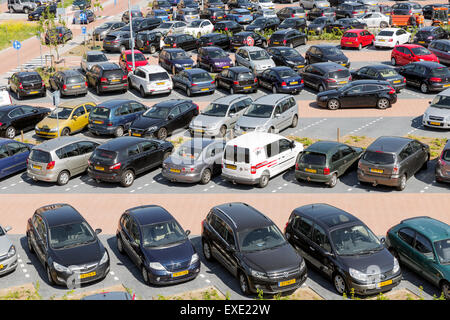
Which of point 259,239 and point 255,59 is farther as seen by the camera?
point 255,59

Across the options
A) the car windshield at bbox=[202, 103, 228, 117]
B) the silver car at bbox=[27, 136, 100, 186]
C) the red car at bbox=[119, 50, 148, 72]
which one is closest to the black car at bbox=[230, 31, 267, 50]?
the red car at bbox=[119, 50, 148, 72]

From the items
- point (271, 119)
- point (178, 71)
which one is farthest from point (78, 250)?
point (178, 71)

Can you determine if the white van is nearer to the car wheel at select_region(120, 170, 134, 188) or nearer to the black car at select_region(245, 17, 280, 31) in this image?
the car wheel at select_region(120, 170, 134, 188)

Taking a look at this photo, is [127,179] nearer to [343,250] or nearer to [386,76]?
[343,250]

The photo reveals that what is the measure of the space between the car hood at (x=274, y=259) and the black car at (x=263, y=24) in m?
34.0

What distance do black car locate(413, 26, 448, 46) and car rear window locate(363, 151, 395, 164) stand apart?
22565mm

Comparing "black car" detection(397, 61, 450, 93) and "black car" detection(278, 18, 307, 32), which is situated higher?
"black car" detection(278, 18, 307, 32)

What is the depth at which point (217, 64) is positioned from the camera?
3619 cm

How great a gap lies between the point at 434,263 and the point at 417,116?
1540 cm

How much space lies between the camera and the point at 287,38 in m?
41.1

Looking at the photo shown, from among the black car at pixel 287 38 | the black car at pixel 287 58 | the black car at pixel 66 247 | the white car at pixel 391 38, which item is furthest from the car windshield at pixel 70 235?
the white car at pixel 391 38

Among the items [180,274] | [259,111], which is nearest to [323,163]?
[259,111]

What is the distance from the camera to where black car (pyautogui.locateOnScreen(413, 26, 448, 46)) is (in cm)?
3966

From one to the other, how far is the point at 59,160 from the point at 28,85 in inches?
503
